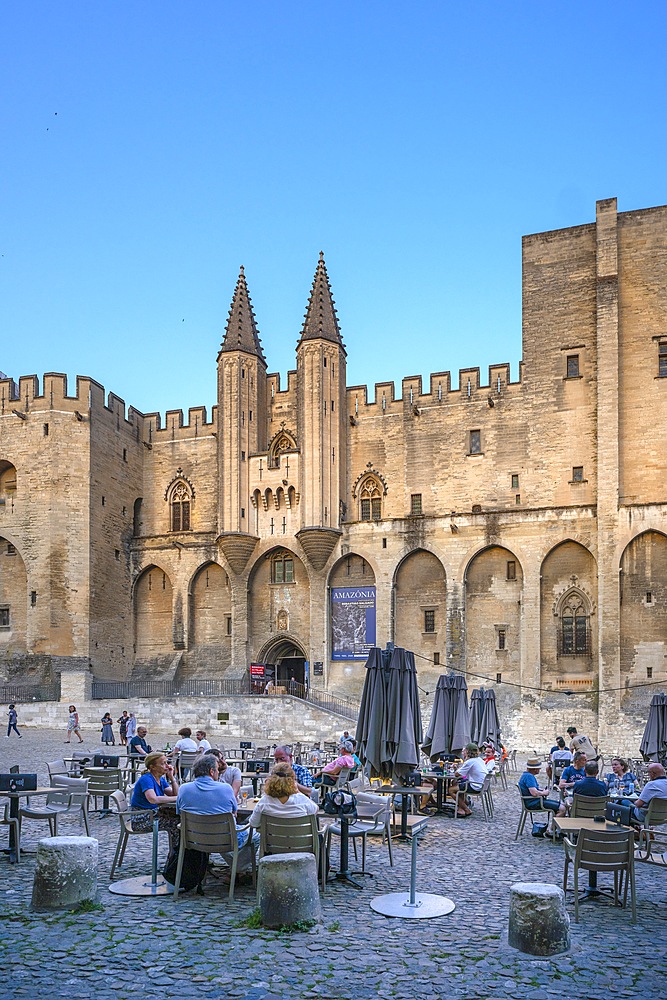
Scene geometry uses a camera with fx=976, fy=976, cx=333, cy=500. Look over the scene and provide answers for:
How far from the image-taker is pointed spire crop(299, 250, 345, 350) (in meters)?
36.1

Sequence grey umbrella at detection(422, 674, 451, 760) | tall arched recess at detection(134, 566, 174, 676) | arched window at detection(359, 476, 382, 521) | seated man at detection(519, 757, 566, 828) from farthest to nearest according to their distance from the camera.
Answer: tall arched recess at detection(134, 566, 174, 676)
arched window at detection(359, 476, 382, 521)
grey umbrella at detection(422, 674, 451, 760)
seated man at detection(519, 757, 566, 828)

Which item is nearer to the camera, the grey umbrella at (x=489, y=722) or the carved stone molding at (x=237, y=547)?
the grey umbrella at (x=489, y=722)

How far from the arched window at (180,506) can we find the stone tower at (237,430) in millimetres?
2801

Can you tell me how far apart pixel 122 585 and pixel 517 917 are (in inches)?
1274

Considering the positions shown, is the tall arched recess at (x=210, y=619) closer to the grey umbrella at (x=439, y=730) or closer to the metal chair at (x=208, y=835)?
the grey umbrella at (x=439, y=730)

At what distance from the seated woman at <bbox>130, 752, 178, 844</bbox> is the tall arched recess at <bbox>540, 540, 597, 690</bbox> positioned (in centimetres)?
2405

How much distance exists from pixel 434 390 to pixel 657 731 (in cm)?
1966

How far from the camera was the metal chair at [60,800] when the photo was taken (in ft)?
34.4

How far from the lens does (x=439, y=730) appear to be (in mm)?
17703

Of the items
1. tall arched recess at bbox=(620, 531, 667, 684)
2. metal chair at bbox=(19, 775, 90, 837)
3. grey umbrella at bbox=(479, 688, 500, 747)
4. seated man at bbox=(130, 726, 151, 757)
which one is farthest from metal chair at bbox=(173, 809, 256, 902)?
tall arched recess at bbox=(620, 531, 667, 684)

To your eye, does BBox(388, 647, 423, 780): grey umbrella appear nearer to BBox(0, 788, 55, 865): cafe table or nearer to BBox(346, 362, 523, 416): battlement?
BBox(0, 788, 55, 865): cafe table

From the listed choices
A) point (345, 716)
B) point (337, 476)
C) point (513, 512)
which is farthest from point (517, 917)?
point (337, 476)

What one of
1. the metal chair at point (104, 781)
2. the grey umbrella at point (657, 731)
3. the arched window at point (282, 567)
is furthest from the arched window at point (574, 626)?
the metal chair at point (104, 781)

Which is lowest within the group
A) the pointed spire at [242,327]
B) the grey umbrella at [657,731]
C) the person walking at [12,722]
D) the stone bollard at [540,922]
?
the person walking at [12,722]
